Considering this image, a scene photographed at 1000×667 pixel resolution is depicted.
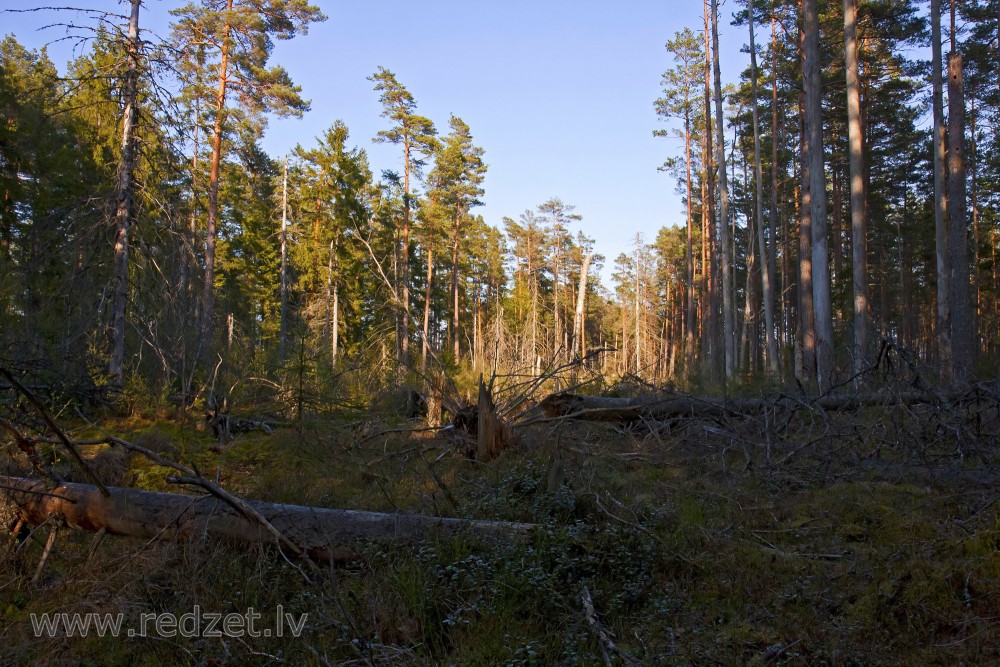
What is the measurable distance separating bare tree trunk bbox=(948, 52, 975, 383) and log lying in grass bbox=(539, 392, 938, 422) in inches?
291

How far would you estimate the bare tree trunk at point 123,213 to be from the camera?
11844 millimetres

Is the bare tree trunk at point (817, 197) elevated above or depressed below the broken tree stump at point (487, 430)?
above

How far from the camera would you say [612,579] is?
4.29 metres

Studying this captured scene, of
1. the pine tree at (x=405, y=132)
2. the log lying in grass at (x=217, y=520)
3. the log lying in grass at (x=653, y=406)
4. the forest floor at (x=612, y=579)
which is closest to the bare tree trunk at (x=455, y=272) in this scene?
the pine tree at (x=405, y=132)

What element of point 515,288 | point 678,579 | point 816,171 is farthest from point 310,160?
point 678,579

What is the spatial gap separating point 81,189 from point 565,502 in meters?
19.6

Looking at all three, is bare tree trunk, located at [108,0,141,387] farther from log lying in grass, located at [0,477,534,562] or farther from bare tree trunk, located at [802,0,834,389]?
bare tree trunk, located at [802,0,834,389]

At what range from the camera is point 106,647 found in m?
3.76

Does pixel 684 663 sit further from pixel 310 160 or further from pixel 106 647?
pixel 310 160

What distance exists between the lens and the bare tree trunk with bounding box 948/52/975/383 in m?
13.7

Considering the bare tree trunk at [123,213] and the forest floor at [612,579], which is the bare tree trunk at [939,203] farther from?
the bare tree trunk at [123,213]

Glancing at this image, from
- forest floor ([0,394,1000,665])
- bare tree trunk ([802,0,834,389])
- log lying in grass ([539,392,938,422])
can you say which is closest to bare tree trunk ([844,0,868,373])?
bare tree trunk ([802,0,834,389])

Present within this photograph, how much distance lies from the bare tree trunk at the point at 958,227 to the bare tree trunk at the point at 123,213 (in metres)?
17.1

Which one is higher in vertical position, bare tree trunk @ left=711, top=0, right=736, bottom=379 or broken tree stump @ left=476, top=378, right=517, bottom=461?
bare tree trunk @ left=711, top=0, right=736, bottom=379
